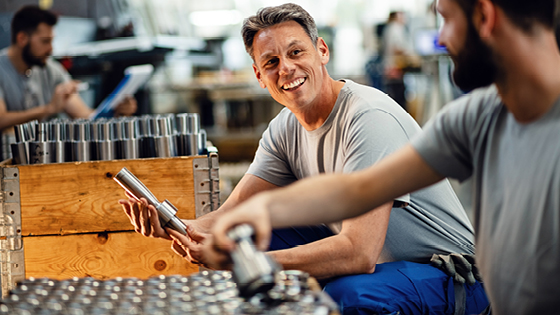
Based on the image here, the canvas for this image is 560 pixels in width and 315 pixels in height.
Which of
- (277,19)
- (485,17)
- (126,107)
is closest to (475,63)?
(485,17)

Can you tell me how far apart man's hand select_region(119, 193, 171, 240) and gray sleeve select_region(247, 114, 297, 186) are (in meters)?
0.51

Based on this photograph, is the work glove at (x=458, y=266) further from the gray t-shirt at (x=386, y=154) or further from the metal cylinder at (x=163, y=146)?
the metal cylinder at (x=163, y=146)

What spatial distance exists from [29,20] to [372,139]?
2.81 metres

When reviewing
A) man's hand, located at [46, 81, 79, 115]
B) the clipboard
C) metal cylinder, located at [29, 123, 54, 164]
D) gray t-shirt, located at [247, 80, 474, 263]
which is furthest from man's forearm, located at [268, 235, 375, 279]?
man's hand, located at [46, 81, 79, 115]

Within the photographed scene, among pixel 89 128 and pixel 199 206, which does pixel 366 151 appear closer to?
pixel 199 206

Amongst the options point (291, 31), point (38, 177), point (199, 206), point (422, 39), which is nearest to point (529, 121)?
point (291, 31)

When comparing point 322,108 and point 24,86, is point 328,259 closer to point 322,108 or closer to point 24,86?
point 322,108

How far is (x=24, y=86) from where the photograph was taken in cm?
344

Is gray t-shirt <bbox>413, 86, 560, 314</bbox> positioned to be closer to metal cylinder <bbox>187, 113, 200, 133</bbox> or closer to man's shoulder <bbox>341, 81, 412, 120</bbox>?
man's shoulder <bbox>341, 81, 412, 120</bbox>

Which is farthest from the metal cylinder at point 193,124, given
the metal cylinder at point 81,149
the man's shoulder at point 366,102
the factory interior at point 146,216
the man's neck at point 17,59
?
the man's neck at point 17,59

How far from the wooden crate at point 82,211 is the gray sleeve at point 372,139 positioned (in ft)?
1.71

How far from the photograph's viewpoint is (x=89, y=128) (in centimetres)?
193

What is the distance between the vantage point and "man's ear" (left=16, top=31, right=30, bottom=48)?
11.3 ft

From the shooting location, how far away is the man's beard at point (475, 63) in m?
0.99
